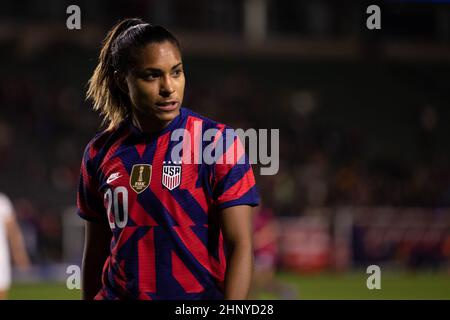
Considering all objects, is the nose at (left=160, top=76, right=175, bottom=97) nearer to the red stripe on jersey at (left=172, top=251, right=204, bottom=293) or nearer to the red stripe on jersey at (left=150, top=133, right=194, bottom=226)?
the red stripe on jersey at (left=150, top=133, right=194, bottom=226)

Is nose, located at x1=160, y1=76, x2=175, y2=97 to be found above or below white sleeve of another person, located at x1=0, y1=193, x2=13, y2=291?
above

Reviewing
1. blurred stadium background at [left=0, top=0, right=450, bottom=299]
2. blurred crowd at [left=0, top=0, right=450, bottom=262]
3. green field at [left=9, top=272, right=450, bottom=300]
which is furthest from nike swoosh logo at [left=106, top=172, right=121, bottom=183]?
blurred crowd at [left=0, top=0, right=450, bottom=262]

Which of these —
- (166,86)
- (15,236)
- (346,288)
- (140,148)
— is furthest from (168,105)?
(346,288)

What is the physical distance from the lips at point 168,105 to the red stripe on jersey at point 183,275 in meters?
0.54

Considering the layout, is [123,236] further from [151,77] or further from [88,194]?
[151,77]

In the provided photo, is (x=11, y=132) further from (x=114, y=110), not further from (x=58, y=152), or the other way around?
(x=114, y=110)

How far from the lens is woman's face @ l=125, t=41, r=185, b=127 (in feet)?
11.8

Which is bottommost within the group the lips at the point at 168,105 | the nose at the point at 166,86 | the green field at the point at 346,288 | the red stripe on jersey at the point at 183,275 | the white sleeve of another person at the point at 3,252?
the green field at the point at 346,288

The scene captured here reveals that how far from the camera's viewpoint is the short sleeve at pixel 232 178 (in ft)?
11.8

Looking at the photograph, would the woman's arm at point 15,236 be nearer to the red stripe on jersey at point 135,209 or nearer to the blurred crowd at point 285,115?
the red stripe on jersey at point 135,209

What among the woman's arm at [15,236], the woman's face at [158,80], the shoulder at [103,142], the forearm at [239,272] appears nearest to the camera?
the forearm at [239,272]

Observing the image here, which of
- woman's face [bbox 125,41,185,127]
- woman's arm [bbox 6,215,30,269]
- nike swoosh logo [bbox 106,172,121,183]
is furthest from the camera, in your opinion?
woman's arm [bbox 6,215,30,269]

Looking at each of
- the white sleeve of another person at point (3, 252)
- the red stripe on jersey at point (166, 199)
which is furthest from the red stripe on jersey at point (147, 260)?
the white sleeve of another person at point (3, 252)

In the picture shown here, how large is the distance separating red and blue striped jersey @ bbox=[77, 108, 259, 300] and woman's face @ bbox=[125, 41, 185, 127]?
110 mm
